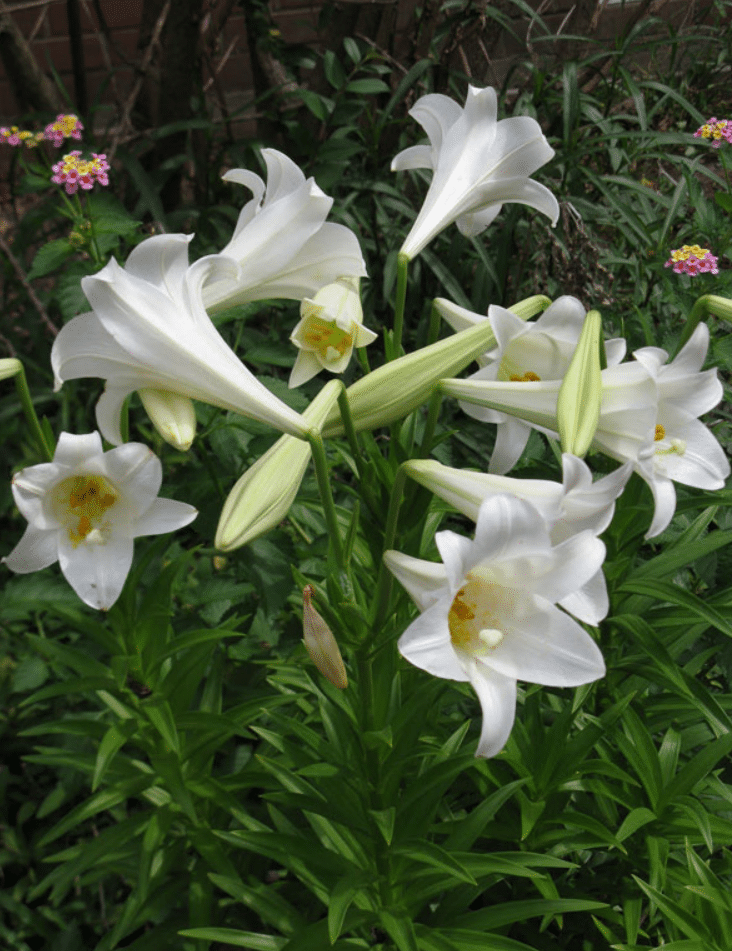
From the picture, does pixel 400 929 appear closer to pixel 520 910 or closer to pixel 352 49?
pixel 520 910

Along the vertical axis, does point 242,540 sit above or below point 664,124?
above

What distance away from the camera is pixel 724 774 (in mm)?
1561

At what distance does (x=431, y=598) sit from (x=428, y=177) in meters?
1.84

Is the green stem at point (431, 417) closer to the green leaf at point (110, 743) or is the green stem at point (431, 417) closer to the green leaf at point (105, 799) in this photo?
the green leaf at point (110, 743)

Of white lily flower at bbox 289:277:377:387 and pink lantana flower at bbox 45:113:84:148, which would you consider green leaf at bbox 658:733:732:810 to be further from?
pink lantana flower at bbox 45:113:84:148

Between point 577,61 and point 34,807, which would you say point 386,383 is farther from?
point 577,61

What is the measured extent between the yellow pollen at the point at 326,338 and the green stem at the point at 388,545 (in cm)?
16

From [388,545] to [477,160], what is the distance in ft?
1.64

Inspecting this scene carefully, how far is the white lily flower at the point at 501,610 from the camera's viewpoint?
75 cm

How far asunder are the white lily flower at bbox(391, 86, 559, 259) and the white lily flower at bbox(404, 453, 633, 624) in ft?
1.21

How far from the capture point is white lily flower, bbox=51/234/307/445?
87 cm

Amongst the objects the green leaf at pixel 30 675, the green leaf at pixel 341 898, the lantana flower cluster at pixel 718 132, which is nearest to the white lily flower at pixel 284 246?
the green leaf at pixel 341 898

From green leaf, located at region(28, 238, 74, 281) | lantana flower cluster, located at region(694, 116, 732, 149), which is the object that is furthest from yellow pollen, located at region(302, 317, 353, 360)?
lantana flower cluster, located at region(694, 116, 732, 149)

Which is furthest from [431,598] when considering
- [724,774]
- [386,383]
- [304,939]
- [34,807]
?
[34,807]
